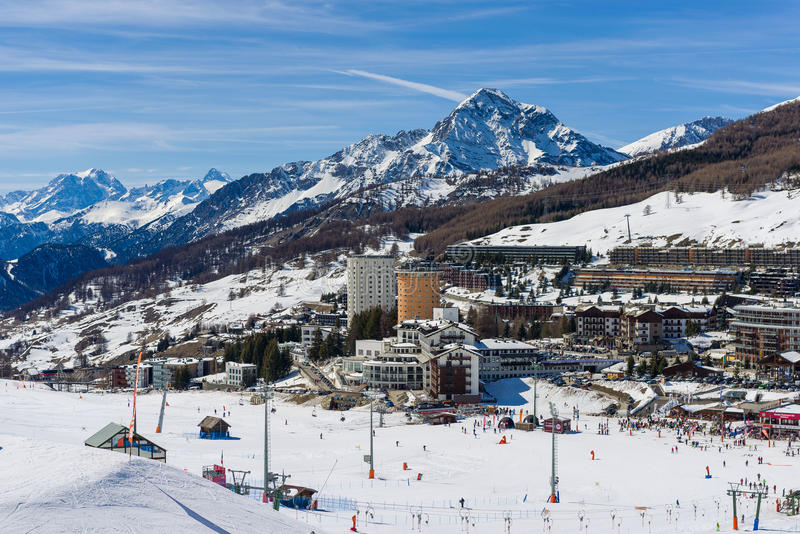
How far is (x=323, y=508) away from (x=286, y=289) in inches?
6343

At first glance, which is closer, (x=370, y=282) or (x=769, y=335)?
(x=769, y=335)

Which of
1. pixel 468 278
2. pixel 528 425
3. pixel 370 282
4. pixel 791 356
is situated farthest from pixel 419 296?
pixel 528 425

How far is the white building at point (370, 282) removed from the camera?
12119 cm

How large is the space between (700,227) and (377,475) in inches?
5711

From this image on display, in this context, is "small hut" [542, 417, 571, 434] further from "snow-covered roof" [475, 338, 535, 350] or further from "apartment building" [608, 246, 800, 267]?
"apartment building" [608, 246, 800, 267]

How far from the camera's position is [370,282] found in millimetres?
121625

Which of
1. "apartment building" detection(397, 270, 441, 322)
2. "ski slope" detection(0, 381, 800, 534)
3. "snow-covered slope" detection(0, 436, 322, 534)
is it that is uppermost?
"apartment building" detection(397, 270, 441, 322)

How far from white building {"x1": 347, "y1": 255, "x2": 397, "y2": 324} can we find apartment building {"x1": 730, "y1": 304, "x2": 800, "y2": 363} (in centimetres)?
4954

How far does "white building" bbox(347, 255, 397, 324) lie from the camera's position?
121188 millimetres

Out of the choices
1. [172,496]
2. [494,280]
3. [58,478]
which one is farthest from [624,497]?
[494,280]

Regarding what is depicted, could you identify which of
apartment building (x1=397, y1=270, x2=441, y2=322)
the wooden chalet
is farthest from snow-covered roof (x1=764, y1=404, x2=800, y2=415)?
apartment building (x1=397, y1=270, x2=441, y2=322)

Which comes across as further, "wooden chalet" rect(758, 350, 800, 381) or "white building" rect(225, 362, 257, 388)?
"white building" rect(225, 362, 257, 388)

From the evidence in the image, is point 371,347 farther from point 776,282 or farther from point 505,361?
point 776,282

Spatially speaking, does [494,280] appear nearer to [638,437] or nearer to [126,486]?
[638,437]
